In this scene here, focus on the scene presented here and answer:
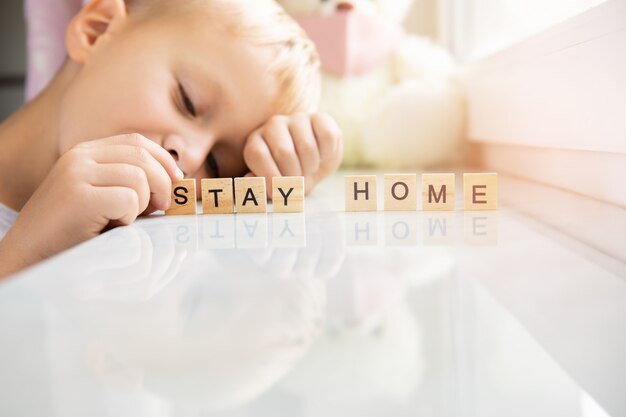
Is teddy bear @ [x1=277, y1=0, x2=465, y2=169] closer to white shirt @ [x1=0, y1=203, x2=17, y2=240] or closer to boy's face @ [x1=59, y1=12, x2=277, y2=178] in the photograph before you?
boy's face @ [x1=59, y1=12, x2=277, y2=178]

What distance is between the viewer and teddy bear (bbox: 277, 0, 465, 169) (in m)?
1.86

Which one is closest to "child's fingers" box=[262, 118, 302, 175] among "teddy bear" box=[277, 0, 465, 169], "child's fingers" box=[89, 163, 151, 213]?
"child's fingers" box=[89, 163, 151, 213]

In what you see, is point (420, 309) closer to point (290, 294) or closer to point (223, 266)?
point (290, 294)

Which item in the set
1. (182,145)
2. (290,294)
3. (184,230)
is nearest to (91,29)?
(182,145)

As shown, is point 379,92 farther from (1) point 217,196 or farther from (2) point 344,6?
(1) point 217,196

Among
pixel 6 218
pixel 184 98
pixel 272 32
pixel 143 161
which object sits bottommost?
pixel 6 218

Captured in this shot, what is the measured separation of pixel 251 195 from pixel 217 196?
0.05 m

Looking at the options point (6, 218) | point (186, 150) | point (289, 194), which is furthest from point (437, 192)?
point (6, 218)

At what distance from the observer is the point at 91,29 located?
131 centimetres

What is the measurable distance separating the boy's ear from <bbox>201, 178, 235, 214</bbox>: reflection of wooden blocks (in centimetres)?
53

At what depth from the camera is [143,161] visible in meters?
0.81

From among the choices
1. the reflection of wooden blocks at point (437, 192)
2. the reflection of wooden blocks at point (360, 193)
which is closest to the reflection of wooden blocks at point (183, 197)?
the reflection of wooden blocks at point (360, 193)

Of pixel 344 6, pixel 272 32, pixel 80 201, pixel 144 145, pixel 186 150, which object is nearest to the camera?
pixel 80 201

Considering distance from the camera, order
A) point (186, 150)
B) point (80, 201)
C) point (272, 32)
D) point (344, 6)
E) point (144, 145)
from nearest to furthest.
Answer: point (80, 201), point (144, 145), point (186, 150), point (272, 32), point (344, 6)
